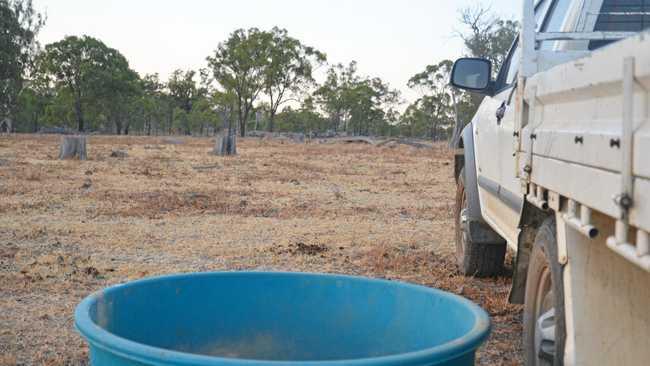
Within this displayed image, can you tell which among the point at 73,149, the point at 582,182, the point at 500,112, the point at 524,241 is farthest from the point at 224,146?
the point at 582,182

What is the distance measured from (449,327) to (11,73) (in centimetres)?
4740

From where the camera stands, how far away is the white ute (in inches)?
62.4

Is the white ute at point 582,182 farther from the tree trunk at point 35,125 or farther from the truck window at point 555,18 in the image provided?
the tree trunk at point 35,125

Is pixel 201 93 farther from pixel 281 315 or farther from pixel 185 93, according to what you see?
pixel 281 315

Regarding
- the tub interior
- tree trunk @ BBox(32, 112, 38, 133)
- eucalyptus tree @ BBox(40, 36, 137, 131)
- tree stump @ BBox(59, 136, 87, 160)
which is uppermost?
eucalyptus tree @ BBox(40, 36, 137, 131)

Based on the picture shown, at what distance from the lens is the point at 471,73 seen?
4.39 metres

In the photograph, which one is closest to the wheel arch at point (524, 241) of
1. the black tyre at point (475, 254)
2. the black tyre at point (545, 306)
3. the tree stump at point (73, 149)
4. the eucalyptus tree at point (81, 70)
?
the black tyre at point (545, 306)

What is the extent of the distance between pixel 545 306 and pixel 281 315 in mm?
961

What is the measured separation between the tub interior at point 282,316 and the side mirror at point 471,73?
2216 mm

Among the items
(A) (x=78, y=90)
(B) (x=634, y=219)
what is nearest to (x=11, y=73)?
(A) (x=78, y=90)

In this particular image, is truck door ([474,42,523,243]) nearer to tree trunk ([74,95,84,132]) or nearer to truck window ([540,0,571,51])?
truck window ([540,0,571,51])

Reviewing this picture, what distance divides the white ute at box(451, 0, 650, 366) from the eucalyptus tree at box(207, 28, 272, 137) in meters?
59.3

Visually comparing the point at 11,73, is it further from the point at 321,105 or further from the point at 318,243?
the point at 318,243

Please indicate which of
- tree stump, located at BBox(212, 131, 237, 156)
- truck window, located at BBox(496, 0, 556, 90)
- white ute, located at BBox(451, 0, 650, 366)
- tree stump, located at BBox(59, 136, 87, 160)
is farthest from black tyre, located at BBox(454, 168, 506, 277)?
tree stump, located at BBox(212, 131, 237, 156)
